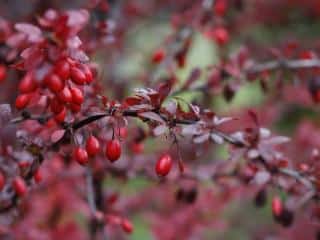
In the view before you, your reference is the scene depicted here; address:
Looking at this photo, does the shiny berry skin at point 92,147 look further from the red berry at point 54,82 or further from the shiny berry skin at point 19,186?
the shiny berry skin at point 19,186

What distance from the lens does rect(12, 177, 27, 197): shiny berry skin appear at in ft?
5.68

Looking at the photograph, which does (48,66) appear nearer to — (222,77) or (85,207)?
(222,77)

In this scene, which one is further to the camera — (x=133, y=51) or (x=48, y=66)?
(x=133, y=51)

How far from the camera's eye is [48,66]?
3.83 feet

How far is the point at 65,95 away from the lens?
1289mm

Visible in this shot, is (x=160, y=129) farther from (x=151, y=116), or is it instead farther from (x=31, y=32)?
(x=31, y=32)

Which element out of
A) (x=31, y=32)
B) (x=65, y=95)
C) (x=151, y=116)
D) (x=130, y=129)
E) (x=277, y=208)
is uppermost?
(x=31, y=32)

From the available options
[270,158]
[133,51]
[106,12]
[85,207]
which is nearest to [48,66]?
[270,158]

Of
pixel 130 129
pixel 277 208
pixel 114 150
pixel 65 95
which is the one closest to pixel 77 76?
pixel 65 95

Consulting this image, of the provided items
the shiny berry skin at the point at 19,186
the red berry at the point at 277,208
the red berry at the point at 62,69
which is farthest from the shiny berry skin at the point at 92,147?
the red berry at the point at 277,208

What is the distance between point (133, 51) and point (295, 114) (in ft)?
10.6

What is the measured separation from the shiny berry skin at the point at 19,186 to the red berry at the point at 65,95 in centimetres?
53

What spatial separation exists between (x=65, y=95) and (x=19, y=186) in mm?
544

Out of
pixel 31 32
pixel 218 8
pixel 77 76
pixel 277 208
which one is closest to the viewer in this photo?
pixel 31 32
